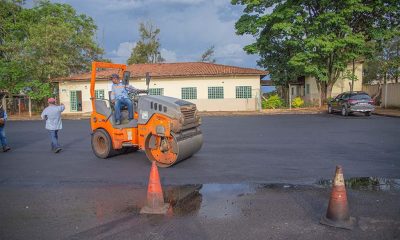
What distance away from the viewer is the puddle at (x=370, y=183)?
6.48 m

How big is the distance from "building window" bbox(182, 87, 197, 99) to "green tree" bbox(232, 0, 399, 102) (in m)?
6.70

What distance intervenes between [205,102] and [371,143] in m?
24.7

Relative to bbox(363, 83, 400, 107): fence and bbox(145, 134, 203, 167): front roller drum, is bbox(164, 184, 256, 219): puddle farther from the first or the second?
bbox(363, 83, 400, 107): fence

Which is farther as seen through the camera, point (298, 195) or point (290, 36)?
point (290, 36)

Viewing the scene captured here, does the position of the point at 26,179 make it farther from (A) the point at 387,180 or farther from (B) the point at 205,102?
(B) the point at 205,102

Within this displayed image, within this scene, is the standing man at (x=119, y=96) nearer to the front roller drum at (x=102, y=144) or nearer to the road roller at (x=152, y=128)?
the road roller at (x=152, y=128)

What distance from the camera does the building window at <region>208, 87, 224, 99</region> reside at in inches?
1404

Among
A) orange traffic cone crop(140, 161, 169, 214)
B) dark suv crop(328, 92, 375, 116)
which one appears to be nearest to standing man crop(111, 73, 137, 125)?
orange traffic cone crop(140, 161, 169, 214)

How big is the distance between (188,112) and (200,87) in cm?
2712

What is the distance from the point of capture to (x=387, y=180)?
276 inches

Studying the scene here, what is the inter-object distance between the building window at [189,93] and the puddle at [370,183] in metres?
29.3

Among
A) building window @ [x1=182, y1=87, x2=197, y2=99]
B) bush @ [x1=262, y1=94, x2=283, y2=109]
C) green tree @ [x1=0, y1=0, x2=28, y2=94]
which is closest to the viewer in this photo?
green tree @ [x1=0, y1=0, x2=28, y2=94]

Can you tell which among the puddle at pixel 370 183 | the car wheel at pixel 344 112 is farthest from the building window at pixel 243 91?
the puddle at pixel 370 183

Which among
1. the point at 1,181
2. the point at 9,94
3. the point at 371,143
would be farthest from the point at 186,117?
the point at 9,94
